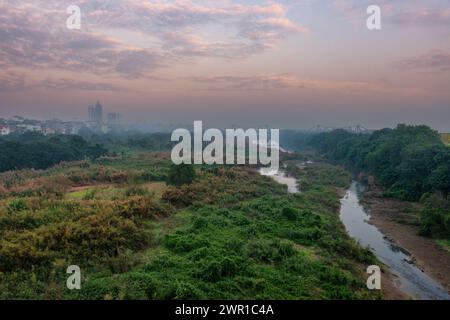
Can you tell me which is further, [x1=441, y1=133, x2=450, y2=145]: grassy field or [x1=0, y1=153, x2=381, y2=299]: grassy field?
[x1=441, y1=133, x2=450, y2=145]: grassy field

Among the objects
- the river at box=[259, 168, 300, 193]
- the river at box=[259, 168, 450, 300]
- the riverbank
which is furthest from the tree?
the riverbank

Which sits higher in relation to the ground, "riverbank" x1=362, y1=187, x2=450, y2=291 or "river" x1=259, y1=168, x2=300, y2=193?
"river" x1=259, y1=168, x2=300, y2=193

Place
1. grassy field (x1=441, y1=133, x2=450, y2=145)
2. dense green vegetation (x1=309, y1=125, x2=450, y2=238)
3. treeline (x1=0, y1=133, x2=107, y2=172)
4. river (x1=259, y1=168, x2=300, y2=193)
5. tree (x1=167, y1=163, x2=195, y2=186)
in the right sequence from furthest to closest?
grassy field (x1=441, y1=133, x2=450, y2=145)
treeline (x1=0, y1=133, x2=107, y2=172)
river (x1=259, y1=168, x2=300, y2=193)
tree (x1=167, y1=163, x2=195, y2=186)
dense green vegetation (x1=309, y1=125, x2=450, y2=238)

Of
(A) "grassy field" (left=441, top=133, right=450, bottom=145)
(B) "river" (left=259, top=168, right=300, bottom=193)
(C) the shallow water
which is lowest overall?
(C) the shallow water

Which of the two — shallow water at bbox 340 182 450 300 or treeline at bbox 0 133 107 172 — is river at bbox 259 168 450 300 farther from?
treeline at bbox 0 133 107 172

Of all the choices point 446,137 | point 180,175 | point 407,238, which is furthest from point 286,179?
point 407,238

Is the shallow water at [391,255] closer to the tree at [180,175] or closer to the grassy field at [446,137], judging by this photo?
the tree at [180,175]

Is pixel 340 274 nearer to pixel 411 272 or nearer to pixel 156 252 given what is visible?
pixel 411 272
